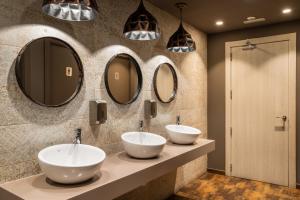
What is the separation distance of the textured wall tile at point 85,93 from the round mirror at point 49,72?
0.05m

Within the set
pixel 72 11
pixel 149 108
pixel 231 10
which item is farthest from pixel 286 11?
pixel 72 11

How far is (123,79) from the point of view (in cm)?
296

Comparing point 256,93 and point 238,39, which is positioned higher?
point 238,39

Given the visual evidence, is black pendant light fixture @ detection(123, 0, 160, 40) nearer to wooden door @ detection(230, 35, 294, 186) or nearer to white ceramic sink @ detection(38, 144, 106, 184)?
white ceramic sink @ detection(38, 144, 106, 184)

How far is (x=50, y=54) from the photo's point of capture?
2.20m

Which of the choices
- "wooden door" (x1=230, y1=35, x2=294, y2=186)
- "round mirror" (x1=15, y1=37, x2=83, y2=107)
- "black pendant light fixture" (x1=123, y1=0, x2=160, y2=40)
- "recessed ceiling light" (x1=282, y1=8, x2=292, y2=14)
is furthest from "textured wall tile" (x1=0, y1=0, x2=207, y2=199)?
"recessed ceiling light" (x1=282, y1=8, x2=292, y2=14)

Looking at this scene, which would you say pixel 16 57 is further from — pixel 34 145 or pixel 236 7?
pixel 236 7

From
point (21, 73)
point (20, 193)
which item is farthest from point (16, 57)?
point (20, 193)

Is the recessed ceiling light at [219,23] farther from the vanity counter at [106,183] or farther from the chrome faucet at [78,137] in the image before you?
the chrome faucet at [78,137]

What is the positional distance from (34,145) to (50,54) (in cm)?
78

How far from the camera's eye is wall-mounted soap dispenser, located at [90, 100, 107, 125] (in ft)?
8.13

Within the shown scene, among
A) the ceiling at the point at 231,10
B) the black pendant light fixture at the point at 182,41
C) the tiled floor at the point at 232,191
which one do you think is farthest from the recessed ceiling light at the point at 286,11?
the tiled floor at the point at 232,191

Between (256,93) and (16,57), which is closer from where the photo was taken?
(16,57)

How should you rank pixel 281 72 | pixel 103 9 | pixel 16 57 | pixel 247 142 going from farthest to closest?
1. pixel 247 142
2. pixel 281 72
3. pixel 103 9
4. pixel 16 57
